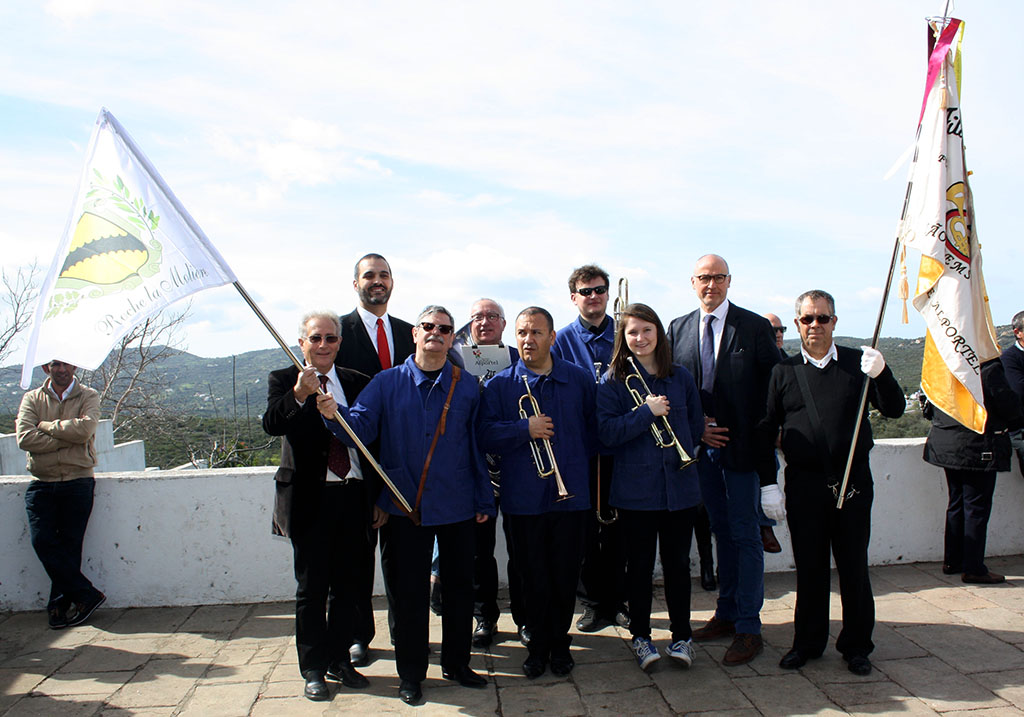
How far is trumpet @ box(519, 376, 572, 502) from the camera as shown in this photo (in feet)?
13.9

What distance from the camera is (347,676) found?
4332mm

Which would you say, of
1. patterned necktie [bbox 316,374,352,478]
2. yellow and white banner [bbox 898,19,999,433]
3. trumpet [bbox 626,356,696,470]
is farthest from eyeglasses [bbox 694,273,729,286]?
patterned necktie [bbox 316,374,352,478]

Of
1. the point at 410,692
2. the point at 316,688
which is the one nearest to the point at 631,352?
the point at 410,692

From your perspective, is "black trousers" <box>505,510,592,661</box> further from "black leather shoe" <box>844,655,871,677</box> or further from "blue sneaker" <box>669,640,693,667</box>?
"black leather shoe" <box>844,655,871,677</box>

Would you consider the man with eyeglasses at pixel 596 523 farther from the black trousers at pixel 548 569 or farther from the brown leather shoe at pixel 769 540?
the brown leather shoe at pixel 769 540

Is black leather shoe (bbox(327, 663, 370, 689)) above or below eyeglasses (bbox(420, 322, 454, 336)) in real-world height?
below

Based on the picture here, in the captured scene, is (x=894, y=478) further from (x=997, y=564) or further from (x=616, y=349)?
(x=616, y=349)

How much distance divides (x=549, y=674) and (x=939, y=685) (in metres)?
2.10

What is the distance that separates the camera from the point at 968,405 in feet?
14.9

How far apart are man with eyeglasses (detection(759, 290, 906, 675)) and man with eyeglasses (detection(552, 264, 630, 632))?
1.15m

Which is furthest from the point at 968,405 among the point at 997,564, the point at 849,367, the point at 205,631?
the point at 205,631

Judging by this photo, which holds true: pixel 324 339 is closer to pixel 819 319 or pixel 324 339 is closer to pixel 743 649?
pixel 819 319

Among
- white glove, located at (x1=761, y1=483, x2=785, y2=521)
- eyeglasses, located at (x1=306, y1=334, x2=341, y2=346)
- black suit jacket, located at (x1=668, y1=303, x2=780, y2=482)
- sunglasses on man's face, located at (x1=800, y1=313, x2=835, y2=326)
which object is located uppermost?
sunglasses on man's face, located at (x1=800, y1=313, x2=835, y2=326)

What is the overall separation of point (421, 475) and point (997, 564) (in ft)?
16.9
